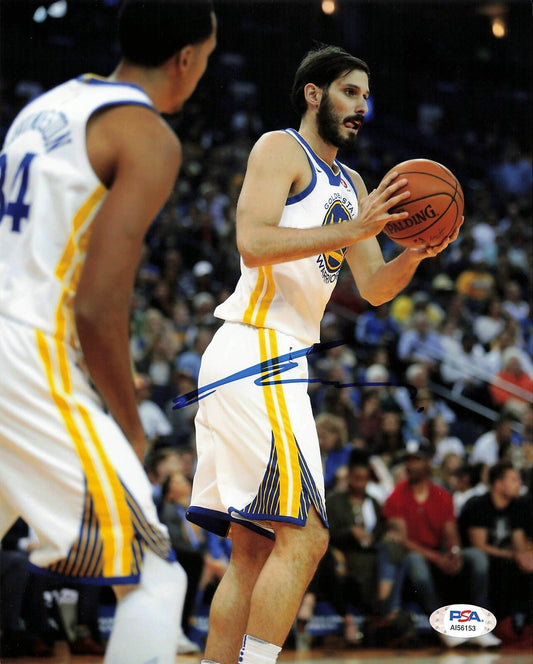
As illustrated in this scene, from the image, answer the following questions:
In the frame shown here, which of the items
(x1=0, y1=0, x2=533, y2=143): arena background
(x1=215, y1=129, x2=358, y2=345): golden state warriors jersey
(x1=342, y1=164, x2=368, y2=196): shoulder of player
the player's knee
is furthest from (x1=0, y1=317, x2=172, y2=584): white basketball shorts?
(x1=0, y1=0, x2=533, y2=143): arena background

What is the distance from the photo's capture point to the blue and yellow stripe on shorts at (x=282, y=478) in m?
3.63

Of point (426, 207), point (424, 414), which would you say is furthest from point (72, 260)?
point (424, 414)

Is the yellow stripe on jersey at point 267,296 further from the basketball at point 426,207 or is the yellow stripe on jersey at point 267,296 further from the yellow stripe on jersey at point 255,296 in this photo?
the basketball at point 426,207

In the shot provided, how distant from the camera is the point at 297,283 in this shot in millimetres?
4020

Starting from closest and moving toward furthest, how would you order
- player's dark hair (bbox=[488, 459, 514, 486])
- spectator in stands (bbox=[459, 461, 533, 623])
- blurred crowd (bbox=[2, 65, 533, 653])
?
blurred crowd (bbox=[2, 65, 533, 653])
spectator in stands (bbox=[459, 461, 533, 623])
player's dark hair (bbox=[488, 459, 514, 486])

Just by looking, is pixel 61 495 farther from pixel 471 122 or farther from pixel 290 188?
pixel 471 122

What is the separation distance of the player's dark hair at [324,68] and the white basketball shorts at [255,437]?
1.13 metres

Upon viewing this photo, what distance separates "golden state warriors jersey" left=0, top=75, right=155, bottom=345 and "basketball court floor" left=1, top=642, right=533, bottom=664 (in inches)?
179

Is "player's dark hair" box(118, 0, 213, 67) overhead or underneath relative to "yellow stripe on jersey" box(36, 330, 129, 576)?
overhead

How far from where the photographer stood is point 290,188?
404 centimetres

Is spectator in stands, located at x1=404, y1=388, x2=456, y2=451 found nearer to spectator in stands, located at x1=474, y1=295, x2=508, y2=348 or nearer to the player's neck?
spectator in stands, located at x1=474, y1=295, x2=508, y2=348

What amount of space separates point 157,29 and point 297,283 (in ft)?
4.94

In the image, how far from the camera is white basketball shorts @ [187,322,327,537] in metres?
3.68

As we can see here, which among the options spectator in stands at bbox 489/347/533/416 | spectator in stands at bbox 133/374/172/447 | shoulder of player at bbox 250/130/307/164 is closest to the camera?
shoulder of player at bbox 250/130/307/164
